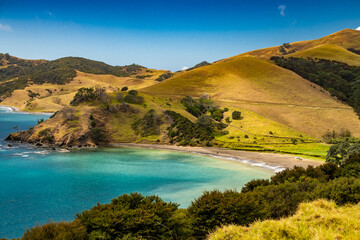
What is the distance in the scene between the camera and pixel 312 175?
24.3 m

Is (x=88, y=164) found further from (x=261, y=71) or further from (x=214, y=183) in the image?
(x=261, y=71)

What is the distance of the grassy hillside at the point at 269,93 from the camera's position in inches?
3851

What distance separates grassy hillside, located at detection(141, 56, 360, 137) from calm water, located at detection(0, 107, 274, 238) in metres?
59.1

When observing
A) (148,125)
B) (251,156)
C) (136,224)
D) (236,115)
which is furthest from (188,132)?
(136,224)

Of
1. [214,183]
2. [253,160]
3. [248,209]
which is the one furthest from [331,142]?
[248,209]

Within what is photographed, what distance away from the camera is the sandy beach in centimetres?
4769

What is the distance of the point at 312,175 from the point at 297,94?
111766 millimetres

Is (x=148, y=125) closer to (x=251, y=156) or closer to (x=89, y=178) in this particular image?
(x=251, y=156)

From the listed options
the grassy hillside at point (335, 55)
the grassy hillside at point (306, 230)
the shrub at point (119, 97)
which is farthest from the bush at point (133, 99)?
the grassy hillside at point (335, 55)

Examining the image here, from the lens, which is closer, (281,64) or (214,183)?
(214,183)

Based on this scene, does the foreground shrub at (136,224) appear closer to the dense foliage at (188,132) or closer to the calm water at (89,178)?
the calm water at (89,178)

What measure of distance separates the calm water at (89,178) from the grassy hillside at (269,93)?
59.1 meters

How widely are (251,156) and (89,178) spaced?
115ft

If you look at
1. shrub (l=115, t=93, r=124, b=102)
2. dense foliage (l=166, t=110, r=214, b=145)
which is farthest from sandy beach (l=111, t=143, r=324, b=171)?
shrub (l=115, t=93, r=124, b=102)
